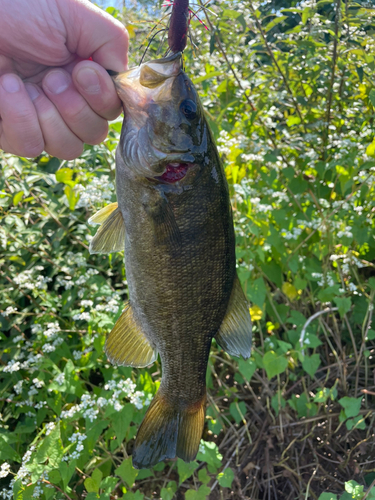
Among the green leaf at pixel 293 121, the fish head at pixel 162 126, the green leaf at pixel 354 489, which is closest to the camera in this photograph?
the fish head at pixel 162 126

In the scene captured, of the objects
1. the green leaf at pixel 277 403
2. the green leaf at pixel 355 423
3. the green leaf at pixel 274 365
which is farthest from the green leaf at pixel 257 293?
the green leaf at pixel 355 423

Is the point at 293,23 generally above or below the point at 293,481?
above

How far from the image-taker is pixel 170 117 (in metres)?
1.31

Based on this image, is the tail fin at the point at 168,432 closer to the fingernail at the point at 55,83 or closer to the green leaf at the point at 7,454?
the green leaf at the point at 7,454

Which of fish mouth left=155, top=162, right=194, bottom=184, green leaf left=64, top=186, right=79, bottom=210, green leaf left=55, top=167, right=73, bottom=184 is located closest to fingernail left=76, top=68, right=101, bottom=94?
fish mouth left=155, top=162, right=194, bottom=184

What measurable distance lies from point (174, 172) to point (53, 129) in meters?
0.53

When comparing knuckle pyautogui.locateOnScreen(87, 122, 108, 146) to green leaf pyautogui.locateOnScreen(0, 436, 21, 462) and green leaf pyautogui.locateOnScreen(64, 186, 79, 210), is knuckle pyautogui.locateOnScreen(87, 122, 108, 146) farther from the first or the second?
green leaf pyautogui.locateOnScreen(0, 436, 21, 462)

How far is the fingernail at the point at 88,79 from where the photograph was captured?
133 centimetres

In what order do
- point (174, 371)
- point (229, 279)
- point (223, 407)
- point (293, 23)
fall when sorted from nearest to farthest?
1. point (229, 279)
2. point (174, 371)
3. point (223, 407)
4. point (293, 23)

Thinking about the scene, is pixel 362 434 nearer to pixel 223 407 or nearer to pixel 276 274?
Answer: pixel 223 407

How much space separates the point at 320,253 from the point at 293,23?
4564 mm

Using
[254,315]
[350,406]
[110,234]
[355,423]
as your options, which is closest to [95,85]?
[110,234]

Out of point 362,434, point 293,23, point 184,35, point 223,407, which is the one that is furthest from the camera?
point 293,23

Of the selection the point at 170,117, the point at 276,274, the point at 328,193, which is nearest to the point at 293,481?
the point at 276,274
